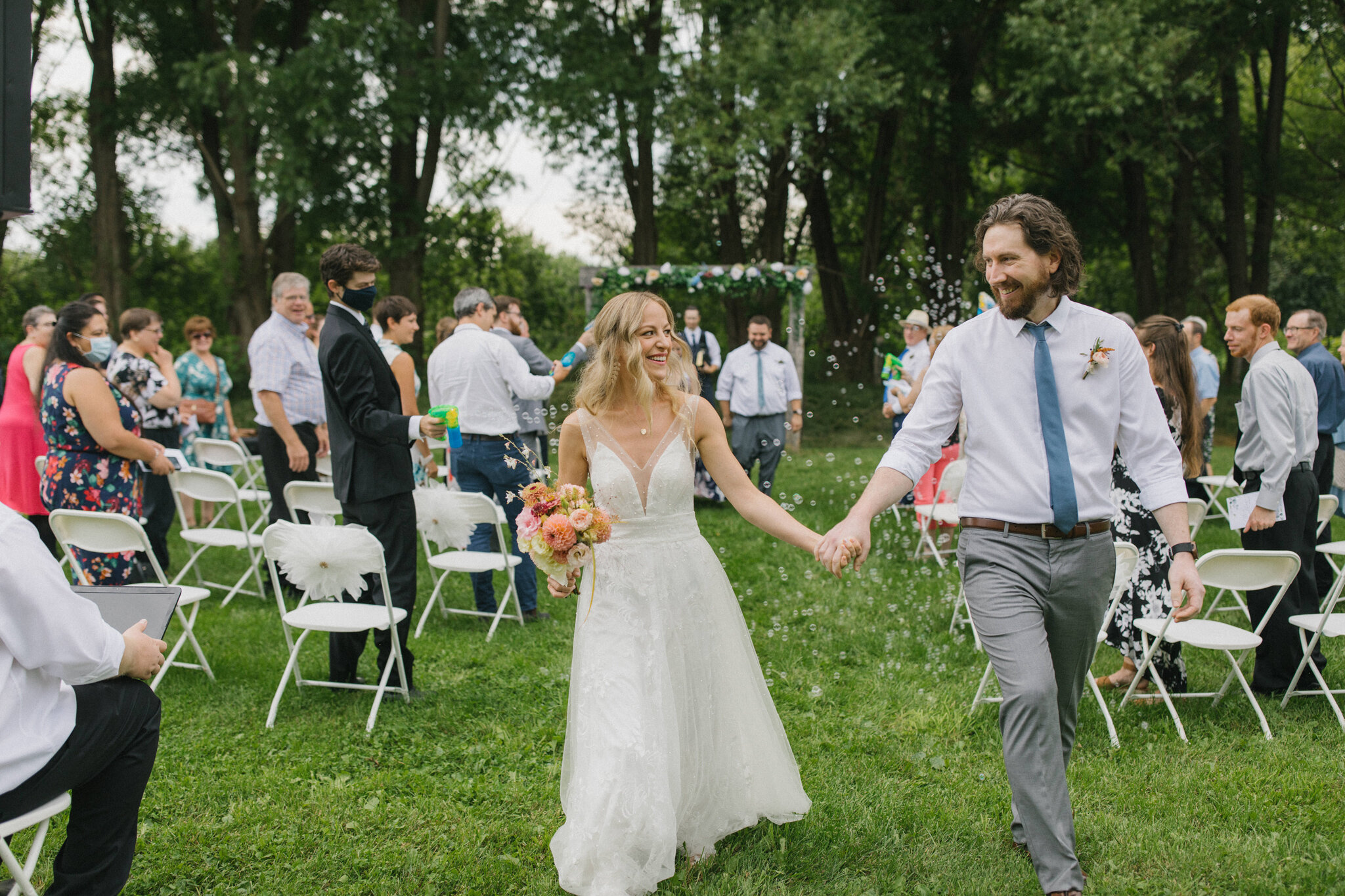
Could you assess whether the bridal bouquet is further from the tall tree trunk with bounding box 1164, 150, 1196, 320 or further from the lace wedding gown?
the tall tree trunk with bounding box 1164, 150, 1196, 320

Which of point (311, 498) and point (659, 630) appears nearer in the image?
point (659, 630)

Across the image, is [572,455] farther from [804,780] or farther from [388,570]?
[388,570]

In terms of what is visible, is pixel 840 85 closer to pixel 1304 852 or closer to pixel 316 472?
pixel 316 472

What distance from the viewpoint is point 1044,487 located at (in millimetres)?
2998

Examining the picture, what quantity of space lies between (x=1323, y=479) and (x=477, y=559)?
5.43m

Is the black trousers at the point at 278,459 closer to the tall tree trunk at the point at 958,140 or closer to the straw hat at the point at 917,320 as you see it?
the straw hat at the point at 917,320

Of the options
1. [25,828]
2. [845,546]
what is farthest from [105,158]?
[845,546]

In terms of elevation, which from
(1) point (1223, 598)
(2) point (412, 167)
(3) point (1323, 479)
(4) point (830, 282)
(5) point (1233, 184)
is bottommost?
(1) point (1223, 598)

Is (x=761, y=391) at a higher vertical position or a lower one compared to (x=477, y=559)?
higher

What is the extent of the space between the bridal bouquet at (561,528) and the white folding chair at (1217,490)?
6.29 meters

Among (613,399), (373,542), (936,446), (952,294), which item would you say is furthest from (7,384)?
(952,294)

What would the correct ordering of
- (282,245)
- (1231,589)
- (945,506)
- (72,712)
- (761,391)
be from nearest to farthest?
(72,712) < (1231,589) < (945,506) < (761,391) < (282,245)

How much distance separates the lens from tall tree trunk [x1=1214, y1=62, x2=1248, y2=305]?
18.5m

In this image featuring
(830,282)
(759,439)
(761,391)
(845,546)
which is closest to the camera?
(845,546)
